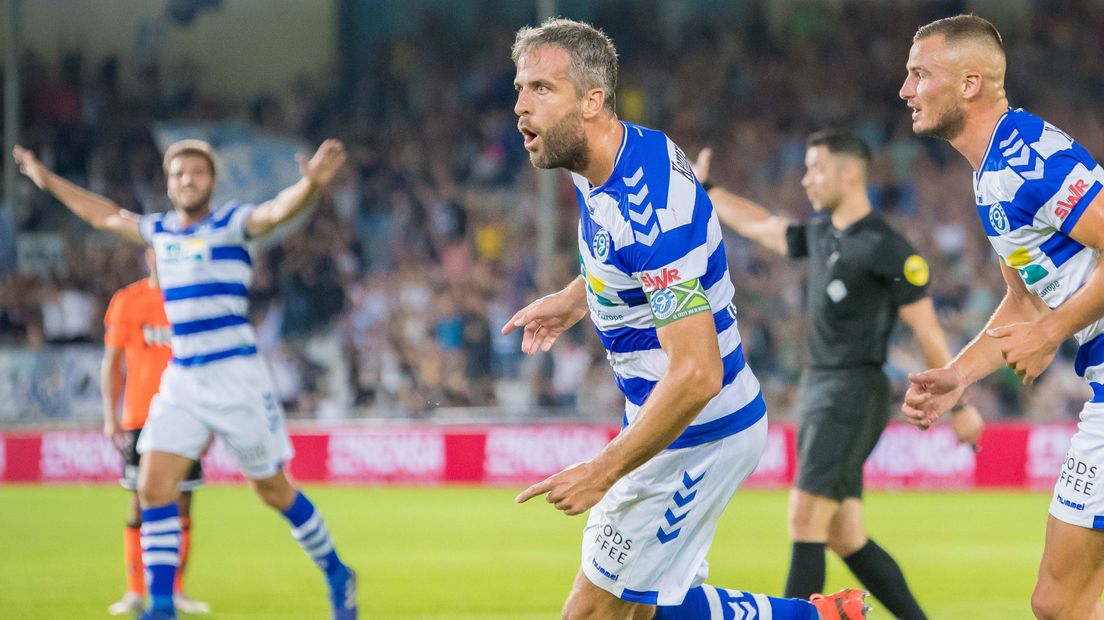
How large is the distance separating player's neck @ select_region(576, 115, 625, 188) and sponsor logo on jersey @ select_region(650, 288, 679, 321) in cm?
51

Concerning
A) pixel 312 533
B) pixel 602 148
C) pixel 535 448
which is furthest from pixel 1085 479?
pixel 535 448

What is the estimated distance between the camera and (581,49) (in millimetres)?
4480

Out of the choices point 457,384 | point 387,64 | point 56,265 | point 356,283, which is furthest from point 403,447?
point 387,64

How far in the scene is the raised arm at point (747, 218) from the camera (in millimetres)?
7367

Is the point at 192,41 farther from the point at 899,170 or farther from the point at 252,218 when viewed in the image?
the point at 252,218

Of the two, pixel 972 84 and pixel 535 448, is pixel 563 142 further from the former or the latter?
pixel 535 448

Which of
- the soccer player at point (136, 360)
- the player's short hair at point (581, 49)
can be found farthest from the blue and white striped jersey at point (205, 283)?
the player's short hair at point (581, 49)

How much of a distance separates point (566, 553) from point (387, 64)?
14.1m

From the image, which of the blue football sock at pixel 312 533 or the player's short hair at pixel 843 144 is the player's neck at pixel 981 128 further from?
the blue football sock at pixel 312 533

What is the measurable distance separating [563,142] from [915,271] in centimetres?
295

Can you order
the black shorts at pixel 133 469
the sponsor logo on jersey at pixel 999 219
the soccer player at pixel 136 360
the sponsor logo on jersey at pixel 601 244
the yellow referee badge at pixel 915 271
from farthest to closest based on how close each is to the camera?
the soccer player at pixel 136 360
the black shorts at pixel 133 469
the yellow referee badge at pixel 915 271
the sponsor logo on jersey at pixel 999 219
the sponsor logo on jersey at pixel 601 244

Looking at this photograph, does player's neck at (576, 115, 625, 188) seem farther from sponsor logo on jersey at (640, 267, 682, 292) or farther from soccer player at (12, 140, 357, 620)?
soccer player at (12, 140, 357, 620)

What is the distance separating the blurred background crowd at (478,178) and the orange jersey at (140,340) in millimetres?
7806

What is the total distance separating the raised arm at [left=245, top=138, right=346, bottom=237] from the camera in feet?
22.7
